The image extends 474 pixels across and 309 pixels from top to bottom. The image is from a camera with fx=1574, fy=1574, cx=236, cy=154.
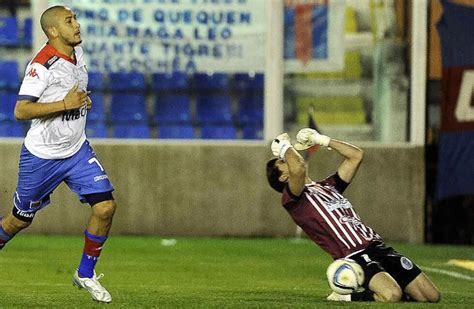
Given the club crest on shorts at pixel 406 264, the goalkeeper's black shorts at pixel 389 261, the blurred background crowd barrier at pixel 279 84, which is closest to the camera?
the goalkeeper's black shorts at pixel 389 261

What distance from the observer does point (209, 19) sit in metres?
17.4

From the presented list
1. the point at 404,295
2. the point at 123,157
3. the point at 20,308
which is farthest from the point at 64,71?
the point at 123,157

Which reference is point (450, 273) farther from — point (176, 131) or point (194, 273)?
point (176, 131)

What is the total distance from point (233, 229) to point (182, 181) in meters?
0.78

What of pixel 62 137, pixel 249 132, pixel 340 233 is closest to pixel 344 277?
pixel 340 233

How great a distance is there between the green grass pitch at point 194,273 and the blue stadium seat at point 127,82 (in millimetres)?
1693

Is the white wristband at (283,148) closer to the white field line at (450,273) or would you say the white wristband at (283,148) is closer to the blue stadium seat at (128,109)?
the white field line at (450,273)

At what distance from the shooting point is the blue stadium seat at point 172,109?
57.6 feet

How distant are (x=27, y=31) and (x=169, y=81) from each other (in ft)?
5.55

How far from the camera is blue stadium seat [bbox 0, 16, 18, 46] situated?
1759 cm

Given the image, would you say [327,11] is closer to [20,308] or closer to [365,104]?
[365,104]

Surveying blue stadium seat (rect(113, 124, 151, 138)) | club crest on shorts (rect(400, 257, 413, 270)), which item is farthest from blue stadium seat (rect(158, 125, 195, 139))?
club crest on shorts (rect(400, 257, 413, 270))

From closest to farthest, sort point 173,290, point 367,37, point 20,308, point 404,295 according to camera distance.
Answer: point 20,308 → point 404,295 → point 173,290 → point 367,37

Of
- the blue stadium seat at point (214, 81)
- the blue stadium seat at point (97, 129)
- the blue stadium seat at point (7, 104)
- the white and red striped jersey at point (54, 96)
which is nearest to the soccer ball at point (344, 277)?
the white and red striped jersey at point (54, 96)
